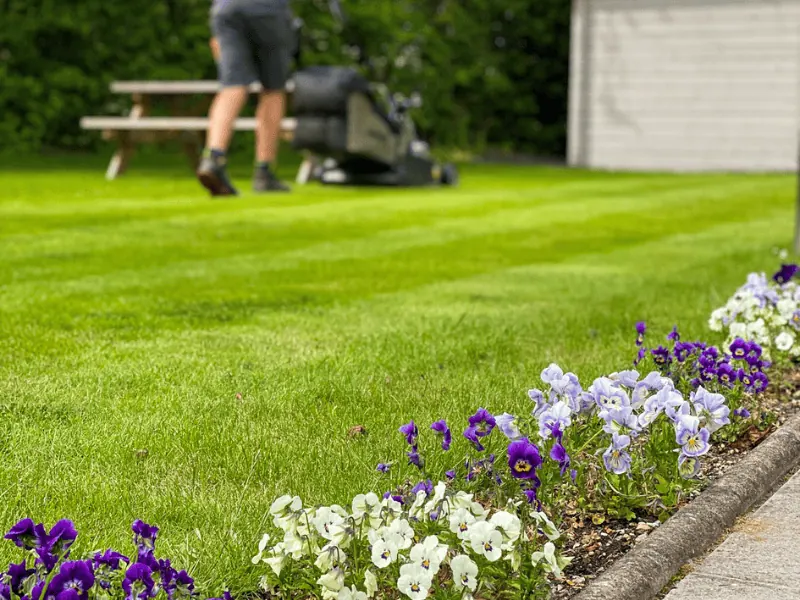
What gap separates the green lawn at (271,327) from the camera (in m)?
3.53

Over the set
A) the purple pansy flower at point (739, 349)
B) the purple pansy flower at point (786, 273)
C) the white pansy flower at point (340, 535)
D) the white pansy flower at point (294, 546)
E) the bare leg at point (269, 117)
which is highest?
the white pansy flower at point (340, 535)

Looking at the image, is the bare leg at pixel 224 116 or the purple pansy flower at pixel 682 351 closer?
the purple pansy flower at pixel 682 351

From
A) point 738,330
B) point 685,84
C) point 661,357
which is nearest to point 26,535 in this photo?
point 661,357

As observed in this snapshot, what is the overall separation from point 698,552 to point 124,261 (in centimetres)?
499

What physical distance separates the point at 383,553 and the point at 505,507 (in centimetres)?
51

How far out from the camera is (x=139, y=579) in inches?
99.8

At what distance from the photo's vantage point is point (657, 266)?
8.20 meters

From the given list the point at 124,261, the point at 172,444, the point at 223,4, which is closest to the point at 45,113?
the point at 223,4

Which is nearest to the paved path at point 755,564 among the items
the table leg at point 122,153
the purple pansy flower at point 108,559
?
the purple pansy flower at point 108,559

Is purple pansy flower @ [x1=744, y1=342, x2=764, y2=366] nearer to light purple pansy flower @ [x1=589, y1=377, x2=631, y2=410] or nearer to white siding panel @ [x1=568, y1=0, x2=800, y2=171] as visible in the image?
light purple pansy flower @ [x1=589, y1=377, x2=631, y2=410]

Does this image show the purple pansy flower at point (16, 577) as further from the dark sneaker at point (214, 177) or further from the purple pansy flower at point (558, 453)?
the dark sneaker at point (214, 177)

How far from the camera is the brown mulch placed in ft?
10.3

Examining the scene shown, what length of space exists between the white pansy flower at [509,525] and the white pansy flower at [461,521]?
A: 48mm

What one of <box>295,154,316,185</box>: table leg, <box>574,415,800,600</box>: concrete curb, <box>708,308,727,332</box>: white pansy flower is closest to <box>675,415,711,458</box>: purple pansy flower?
<box>574,415,800,600</box>: concrete curb
